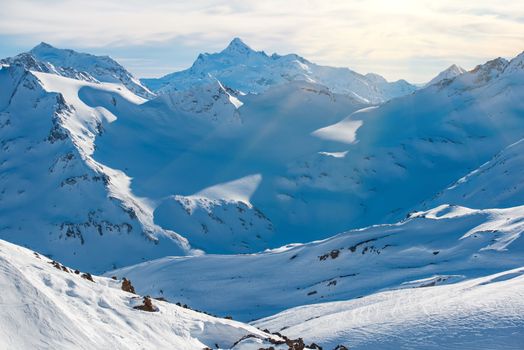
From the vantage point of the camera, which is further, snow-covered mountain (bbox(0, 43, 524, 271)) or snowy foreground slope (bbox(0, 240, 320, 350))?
snow-covered mountain (bbox(0, 43, 524, 271))

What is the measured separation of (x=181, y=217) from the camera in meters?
163

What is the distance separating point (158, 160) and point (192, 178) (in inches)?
659

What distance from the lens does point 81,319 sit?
16.0 metres

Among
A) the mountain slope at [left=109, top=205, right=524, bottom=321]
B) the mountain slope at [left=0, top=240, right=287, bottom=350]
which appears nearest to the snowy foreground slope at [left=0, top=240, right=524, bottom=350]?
the mountain slope at [left=0, top=240, right=287, bottom=350]

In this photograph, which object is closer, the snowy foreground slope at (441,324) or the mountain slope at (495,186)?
the snowy foreground slope at (441,324)

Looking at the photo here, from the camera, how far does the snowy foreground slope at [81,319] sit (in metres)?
14.5

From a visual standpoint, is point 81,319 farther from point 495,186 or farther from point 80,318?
point 495,186

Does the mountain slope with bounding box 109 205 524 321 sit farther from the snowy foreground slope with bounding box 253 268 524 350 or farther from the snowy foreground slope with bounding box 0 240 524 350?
the snowy foreground slope with bounding box 0 240 524 350

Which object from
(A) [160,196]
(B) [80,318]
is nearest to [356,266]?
Answer: (B) [80,318]

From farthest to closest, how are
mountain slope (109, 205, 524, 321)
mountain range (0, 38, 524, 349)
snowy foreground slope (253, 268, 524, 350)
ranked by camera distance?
mountain slope (109, 205, 524, 321), mountain range (0, 38, 524, 349), snowy foreground slope (253, 268, 524, 350)

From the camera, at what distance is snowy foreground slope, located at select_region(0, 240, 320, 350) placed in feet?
47.6

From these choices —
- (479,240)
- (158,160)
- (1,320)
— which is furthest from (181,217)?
(1,320)

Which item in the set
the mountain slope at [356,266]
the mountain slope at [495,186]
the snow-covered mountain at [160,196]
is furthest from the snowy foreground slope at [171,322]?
the snow-covered mountain at [160,196]

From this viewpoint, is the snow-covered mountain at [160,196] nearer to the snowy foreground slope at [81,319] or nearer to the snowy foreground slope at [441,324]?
the snowy foreground slope at [441,324]
